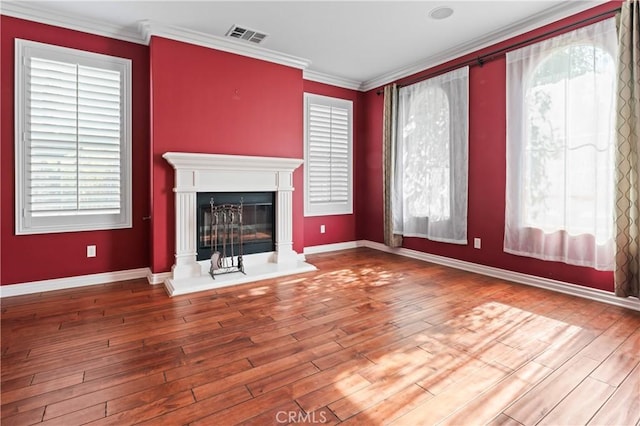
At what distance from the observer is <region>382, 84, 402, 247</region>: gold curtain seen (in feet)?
16.9

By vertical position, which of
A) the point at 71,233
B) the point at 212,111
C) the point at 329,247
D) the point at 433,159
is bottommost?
the point at 329,247

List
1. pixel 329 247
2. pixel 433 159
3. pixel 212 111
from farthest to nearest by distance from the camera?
pixel 329 247 → pixel 433 159 → pixel 212 111

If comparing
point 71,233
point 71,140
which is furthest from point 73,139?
point 71,233

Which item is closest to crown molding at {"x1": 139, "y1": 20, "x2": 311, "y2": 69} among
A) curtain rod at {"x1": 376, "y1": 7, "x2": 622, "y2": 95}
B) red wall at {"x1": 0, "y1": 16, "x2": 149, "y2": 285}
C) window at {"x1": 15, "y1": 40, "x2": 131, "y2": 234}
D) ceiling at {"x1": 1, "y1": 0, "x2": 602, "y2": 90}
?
ceiling at {"x1": 1, "y1": 0, "x2": 602, "y2": 90}

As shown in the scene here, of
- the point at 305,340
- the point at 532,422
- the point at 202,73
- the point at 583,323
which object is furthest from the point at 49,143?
the point at 583,323

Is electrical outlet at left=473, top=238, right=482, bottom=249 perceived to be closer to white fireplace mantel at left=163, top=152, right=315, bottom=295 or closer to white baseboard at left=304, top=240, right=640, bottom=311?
white baseboard at left=304, top=240, right=640, bottom=311

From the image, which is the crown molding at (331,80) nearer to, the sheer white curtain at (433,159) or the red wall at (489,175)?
the sheer white curtain at (433,159)

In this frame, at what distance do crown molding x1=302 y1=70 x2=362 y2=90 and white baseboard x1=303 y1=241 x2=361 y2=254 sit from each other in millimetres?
2647

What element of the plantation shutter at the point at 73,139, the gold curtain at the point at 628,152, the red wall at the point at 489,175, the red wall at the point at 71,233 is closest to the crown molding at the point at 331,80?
the red wall at the point at 489,175

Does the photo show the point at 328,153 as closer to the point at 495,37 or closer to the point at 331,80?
the point at 331,80

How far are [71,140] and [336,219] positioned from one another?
370cm

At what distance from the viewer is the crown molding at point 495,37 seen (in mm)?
3184

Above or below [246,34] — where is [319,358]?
below

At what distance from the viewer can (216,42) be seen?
391 cm
